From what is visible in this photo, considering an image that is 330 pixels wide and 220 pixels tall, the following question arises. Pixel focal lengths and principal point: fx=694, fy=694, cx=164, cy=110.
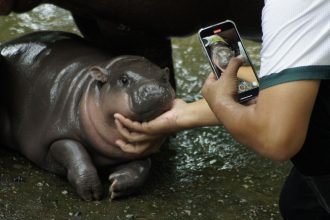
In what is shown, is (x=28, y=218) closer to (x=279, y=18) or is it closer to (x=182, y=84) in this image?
(x=279, y=18)

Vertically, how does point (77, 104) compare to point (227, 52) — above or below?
below

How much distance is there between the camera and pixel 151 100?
2609 mm

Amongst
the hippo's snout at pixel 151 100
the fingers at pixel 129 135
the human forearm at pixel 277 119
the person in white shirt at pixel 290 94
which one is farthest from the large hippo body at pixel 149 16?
the human forearm at pixel 277 119

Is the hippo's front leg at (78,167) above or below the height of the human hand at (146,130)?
below

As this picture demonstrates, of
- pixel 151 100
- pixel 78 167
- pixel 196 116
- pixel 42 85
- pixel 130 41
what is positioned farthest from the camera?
pixel 130 41

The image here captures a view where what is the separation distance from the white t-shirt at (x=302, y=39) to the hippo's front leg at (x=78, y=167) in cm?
113

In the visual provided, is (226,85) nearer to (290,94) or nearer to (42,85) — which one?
(290,94)

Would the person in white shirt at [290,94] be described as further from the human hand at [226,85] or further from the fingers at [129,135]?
the fingers at [129,135]

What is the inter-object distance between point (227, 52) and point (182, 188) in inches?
33.6

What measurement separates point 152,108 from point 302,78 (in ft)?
3.05

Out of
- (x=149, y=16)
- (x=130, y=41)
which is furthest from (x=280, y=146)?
(x=130, y=41)

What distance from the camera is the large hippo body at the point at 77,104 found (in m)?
2.71

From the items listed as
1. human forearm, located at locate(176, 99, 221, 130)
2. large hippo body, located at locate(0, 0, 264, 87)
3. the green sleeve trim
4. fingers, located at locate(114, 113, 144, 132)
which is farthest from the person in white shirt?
large hippo body, located at locate(0, 0, 264, 87)

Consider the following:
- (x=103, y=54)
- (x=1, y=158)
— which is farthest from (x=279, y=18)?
(x=1, y=158)
